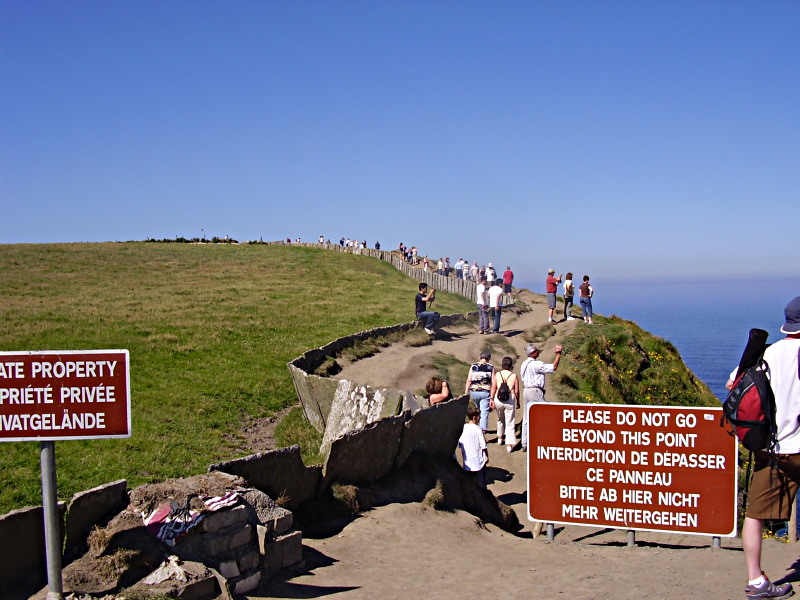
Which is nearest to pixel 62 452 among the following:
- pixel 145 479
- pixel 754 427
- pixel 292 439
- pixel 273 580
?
pixel 145 479

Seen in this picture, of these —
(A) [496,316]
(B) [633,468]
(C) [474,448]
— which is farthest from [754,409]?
(A) [496,316]

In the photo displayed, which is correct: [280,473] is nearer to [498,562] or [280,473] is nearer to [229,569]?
[229,569]

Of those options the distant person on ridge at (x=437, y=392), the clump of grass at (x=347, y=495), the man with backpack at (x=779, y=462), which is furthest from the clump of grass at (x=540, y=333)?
the man with backpack at (x=779, y=462)

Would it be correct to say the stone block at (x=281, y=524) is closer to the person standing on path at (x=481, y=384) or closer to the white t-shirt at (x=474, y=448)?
the white t-shirt at (x=474, y=448)

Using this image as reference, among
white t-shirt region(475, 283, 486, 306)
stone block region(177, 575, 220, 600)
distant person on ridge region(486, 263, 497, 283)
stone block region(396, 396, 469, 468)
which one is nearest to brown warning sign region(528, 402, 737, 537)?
stone block region(396, 396, 469, 468)

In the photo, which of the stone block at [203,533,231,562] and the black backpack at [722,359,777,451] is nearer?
the black backpack at [722,359,777,451]

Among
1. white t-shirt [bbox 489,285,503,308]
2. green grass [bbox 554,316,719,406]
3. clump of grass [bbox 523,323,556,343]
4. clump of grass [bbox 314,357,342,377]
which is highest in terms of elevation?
white t-shirt [bbox 489,285,503,308]

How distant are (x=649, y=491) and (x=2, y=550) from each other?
668 cm

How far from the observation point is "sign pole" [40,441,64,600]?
5949mm

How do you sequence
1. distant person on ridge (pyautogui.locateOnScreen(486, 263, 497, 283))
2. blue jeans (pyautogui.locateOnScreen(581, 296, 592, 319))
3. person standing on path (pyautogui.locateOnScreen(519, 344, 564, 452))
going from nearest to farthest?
person standing on path (pyautogui.locateOnScreen(519, 344, 564, 452)), blue jeans (pyautogui.locateOnScreen(581, 296, 592, 319)), distant person on ridge (pyautogui.locateOnScreen(486, 263, 497, 283))

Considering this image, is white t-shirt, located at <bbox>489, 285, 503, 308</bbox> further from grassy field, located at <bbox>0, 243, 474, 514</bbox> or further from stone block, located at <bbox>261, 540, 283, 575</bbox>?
stone block, located at <bbox>261, 540, 283, 575</bbox>

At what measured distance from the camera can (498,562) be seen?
877 centimetres

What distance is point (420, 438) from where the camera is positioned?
464 inches

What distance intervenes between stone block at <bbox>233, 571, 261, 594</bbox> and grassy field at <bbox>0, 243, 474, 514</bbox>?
4549 millimetres
